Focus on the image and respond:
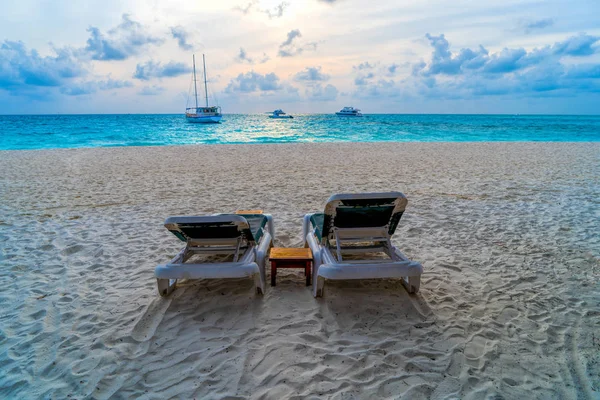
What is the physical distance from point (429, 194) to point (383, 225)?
14.4 feet

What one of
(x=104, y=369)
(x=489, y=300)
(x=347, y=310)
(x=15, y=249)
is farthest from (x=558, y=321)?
(x=15, y=249)

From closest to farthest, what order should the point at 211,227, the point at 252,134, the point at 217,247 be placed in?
1. the point at 211,227
2. the point at 217,247
3. the point at 252,134

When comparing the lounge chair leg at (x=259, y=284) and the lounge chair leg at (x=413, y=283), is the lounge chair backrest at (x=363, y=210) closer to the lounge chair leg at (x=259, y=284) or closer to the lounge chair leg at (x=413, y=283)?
the lounge chair leg at (x=413, y=283)

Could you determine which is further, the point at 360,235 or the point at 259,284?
the point at 360,235

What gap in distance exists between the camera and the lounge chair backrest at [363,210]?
3.26 meters

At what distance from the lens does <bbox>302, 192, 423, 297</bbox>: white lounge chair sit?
10.3ft

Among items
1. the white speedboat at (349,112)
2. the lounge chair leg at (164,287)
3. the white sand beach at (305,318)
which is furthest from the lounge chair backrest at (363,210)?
the white speedboat at (349,112)

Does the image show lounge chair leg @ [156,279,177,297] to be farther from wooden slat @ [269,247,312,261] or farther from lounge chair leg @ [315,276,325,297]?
lounge chair leg @ [315,276,325,297]

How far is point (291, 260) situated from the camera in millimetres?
3475

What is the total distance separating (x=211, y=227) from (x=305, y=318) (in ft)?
4.21

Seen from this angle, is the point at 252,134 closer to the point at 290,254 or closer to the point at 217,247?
Result: the point at 217,247

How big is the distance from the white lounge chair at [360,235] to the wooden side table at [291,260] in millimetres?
92

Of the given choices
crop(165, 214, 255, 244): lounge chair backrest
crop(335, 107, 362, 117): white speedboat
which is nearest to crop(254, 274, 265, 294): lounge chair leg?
crop(165, 214, 255, 244): lounge chair backrest

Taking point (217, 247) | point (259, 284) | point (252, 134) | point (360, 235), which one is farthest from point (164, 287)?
point (252, 134)
